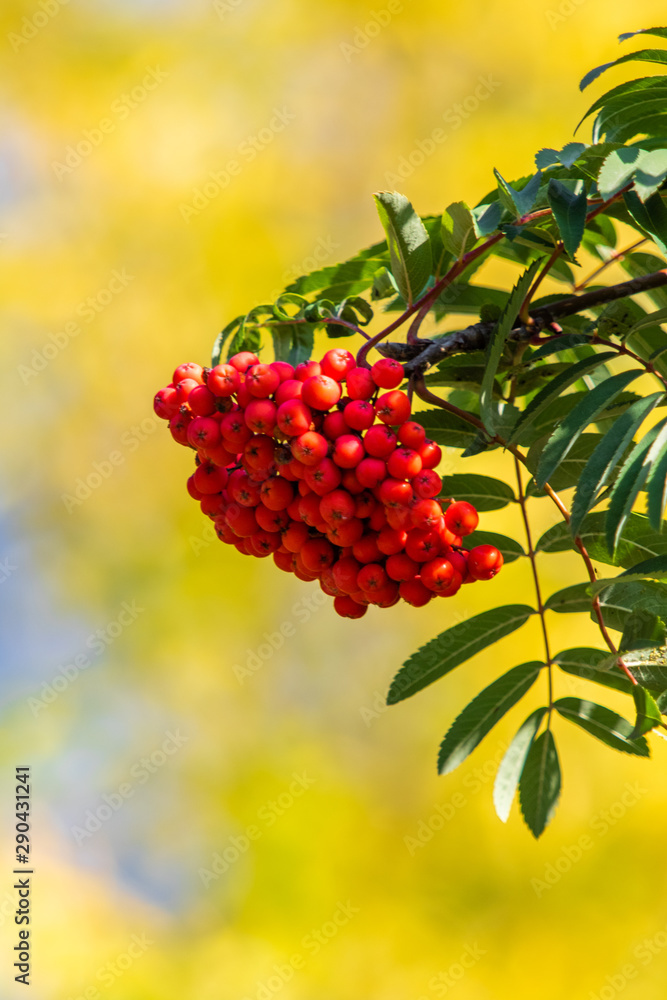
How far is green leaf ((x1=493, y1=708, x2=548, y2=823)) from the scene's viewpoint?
136cm

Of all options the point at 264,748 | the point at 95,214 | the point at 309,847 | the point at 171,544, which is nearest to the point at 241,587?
the point at 171,544

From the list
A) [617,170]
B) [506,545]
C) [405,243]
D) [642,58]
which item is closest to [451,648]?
[506,545]

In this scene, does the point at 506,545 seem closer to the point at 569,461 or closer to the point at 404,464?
the point at 569,461

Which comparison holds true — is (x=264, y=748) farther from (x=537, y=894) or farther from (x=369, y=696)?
(x=537, y=894)

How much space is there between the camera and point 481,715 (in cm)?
147

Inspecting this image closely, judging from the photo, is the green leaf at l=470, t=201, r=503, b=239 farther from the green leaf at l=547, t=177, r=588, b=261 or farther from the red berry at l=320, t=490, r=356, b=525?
the red berry at l=320, t=490, r=356, b=525

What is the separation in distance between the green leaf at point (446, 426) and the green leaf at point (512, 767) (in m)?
0.50

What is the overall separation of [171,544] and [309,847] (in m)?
2.04

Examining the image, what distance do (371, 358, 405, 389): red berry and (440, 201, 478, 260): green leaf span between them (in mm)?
215

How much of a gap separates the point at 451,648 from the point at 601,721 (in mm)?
270

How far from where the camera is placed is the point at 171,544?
573 centimetres

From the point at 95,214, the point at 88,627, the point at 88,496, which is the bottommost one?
the point at 88,627

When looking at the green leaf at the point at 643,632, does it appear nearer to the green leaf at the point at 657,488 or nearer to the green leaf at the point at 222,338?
the green leaf at the point at 657,488

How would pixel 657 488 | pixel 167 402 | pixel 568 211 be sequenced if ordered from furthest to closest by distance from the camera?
pixel 167 402
pixel 568 211
pixel 657 488
